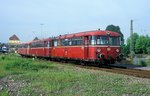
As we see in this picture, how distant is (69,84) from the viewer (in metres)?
15.7

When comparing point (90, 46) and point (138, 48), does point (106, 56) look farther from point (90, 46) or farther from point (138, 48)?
point (138, 48)

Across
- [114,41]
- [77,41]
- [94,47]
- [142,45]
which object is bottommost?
[94,47]

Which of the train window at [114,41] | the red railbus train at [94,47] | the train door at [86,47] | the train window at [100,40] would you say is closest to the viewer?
the red railbus train at [94,47]

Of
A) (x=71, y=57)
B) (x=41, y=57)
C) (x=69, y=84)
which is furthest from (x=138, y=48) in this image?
(x=69, y=84)

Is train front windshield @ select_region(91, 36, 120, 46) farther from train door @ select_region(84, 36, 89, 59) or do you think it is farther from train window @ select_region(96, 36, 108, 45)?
train door @ select_region(84, 36, 89, 59)

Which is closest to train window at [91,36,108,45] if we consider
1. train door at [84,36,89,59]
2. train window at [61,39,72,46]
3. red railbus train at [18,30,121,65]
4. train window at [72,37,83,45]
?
red railbus train at [18,30,121,65]

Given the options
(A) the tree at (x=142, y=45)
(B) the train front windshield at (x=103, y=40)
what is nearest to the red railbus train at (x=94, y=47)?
(B) the train front windshield at (x=103, y=40)

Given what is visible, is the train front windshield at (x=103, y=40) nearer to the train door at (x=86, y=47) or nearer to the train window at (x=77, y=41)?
the train door at (x=86, y=47)

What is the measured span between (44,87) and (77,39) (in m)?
17.9

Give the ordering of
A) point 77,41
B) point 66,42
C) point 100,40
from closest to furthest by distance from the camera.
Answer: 1. point 100,40
2. point 77,41
3. point 66,42

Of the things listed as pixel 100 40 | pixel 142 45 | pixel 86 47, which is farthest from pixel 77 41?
pixel 142 45

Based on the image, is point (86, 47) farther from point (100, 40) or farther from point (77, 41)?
point (77, 41)

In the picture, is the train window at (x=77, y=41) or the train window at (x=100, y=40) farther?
the train window at (x=77, y=41)

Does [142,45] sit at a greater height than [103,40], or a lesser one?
greater
